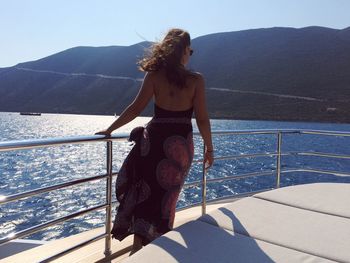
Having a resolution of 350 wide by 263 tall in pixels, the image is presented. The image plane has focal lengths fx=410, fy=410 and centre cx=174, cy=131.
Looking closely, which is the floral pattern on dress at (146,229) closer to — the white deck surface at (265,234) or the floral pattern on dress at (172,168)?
the floral pattern on dress at (172,168)

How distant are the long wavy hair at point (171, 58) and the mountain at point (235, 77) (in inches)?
2733

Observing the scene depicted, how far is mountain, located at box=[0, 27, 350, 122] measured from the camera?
240ft

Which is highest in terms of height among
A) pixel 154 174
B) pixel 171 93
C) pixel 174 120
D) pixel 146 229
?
pixel 171 93

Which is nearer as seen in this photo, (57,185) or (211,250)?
(211,250)

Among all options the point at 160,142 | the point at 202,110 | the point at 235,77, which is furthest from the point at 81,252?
the point at 235,77

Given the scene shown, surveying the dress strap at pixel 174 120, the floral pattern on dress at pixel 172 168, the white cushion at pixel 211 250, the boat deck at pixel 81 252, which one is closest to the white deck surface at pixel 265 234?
the white cushion at pixel 211 250

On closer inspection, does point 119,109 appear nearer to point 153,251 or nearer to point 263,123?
point 263,123

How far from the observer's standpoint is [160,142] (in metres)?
2.07

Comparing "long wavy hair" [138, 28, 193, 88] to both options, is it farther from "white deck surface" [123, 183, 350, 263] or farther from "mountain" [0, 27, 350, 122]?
"mountain" [0, 27, 350, 122]

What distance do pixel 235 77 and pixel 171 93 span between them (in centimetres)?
8411

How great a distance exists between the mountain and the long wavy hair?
228ft

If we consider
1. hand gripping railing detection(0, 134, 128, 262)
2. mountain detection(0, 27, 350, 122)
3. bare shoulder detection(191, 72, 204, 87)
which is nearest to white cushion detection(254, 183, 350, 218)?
bare shoulder detection(191, 72, 204, 87)

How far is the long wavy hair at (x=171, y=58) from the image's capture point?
Result: 79.3 inches

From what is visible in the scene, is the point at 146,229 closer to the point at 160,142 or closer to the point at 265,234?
the point at 160,142
